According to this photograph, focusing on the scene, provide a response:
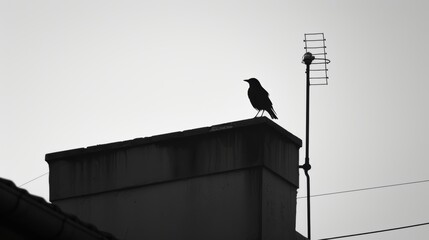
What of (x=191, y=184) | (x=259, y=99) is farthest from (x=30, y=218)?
(x=259, y=99)

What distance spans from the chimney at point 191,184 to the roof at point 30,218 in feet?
10.9

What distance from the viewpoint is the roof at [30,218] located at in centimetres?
597

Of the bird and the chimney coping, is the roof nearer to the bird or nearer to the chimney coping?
the chimney coping

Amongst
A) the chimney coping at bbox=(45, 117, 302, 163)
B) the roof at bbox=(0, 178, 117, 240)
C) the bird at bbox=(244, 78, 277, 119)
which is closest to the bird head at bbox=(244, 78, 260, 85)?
the bird at bbox=(244, 78, 277, 119)

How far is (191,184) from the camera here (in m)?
9.98

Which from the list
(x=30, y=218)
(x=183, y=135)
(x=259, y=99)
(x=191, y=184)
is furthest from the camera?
(x=259, y=99)

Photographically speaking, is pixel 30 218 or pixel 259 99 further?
pixel 259 99

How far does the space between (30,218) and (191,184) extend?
3.99m

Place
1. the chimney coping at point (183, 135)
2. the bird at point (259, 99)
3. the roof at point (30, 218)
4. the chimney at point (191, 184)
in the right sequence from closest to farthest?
1. the roof at point (30, 218)
2. the chimney at point (191, 184)
3. the chimney coping at point (183, 135)
4. the bird at point (259, 99)

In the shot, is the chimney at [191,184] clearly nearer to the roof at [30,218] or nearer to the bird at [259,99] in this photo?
the roof at [30,218]

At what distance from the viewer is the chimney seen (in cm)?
973

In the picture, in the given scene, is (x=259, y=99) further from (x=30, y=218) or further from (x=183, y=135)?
(x=30, y=218)

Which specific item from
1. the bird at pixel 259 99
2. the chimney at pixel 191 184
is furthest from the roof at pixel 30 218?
the bird at pixel 259 99

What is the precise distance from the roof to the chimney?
3.32 meters
